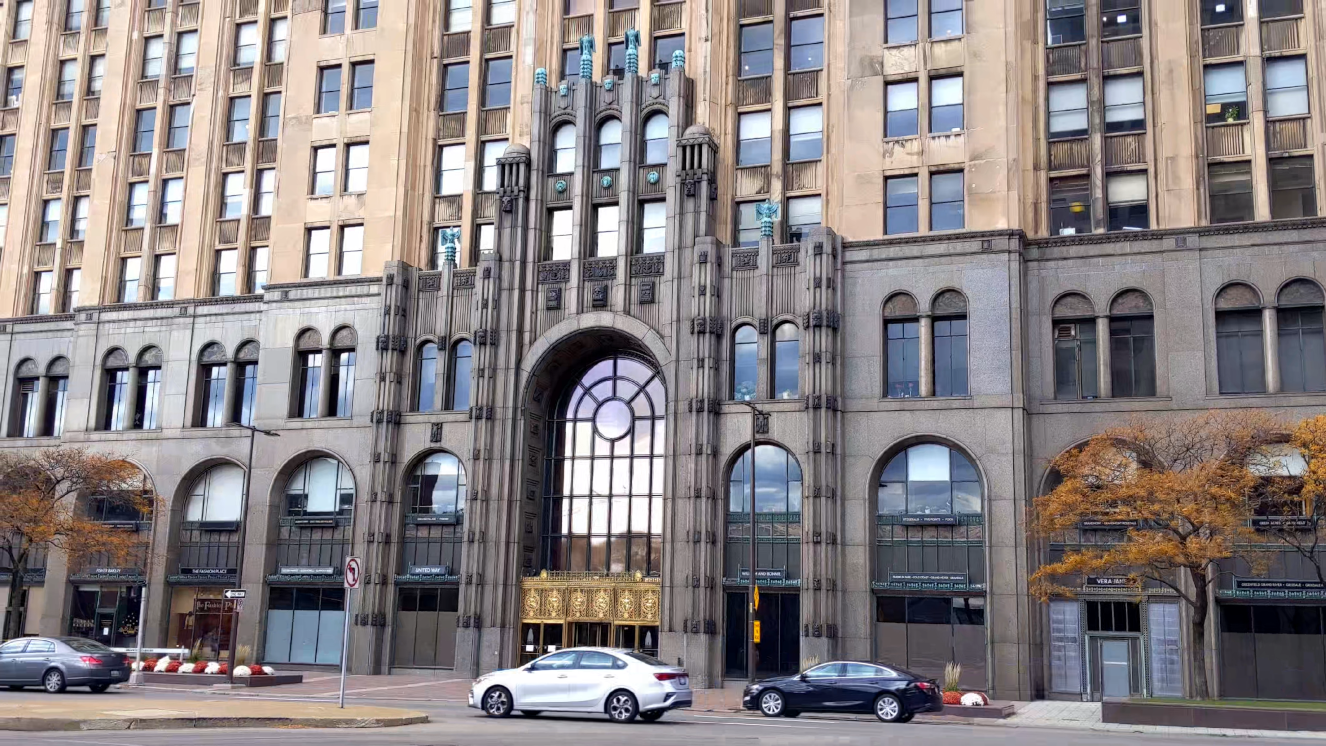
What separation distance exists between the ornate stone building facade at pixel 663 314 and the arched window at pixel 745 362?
0.69ft

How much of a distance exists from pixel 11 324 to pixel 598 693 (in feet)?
157

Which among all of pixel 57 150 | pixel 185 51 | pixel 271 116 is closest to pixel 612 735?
pixel 271 116

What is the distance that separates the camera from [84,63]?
217 ft

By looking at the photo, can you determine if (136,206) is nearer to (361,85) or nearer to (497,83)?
(361,85)

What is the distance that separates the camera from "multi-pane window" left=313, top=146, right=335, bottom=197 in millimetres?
58625

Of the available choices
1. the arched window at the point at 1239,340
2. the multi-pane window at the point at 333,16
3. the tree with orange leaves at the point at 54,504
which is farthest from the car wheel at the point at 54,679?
the arched window at the point at 1239,340

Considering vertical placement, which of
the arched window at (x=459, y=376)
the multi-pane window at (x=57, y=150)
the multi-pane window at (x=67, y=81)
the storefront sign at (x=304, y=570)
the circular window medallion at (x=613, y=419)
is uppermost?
the multi-pane window at (x=67, y=81)

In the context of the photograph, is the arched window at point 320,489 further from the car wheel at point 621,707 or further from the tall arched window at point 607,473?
the car wheel at point 621,707

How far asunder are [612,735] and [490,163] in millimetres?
37446

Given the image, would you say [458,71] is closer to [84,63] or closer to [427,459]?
[427,459]

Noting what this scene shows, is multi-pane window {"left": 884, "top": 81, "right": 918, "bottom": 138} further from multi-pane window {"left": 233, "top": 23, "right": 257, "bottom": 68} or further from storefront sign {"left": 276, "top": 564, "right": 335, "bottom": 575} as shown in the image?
multi-pane window {"left": 233, "top": 23, "right": 257, "bottom": 68}

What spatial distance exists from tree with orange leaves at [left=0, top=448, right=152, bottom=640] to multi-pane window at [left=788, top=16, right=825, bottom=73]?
3256 centimetres

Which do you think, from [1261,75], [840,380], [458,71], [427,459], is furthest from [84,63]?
[1261,75]

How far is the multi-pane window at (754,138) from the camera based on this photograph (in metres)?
52.6
